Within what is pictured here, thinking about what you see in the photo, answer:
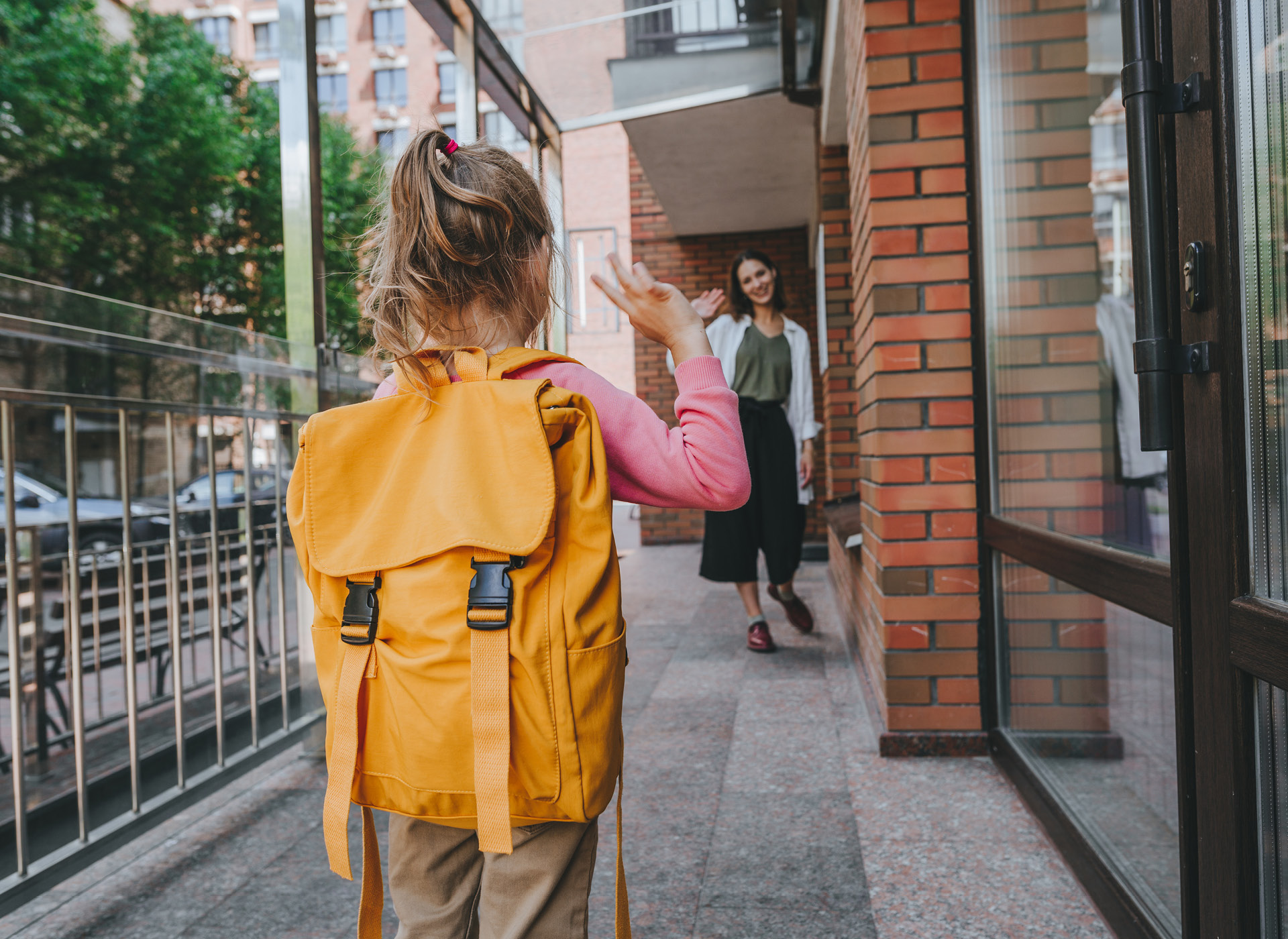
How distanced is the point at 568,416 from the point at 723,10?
215 inches

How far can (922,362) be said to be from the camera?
270 centimetres

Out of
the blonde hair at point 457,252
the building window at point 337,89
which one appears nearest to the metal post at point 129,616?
the blonde hair at point 457,252

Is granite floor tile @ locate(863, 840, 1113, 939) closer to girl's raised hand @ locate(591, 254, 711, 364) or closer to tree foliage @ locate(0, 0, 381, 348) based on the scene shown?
girl's raised hand @ locate(591, 254, 711, 364)

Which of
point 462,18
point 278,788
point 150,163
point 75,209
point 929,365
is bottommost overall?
point 278,788

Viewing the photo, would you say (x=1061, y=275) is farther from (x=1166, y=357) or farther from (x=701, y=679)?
(x=701, y=679)

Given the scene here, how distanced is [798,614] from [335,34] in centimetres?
4938

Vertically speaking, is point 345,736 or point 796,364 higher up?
point 796,364

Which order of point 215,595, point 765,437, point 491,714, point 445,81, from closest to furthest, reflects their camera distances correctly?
point 491,714
point 215,595
point 765,437
point 445,81

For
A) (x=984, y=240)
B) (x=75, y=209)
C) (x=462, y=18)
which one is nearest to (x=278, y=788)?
(x=984, y=240)

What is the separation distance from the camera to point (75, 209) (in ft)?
57.0

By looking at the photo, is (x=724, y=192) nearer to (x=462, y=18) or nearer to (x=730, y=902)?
(x=462, y=18)

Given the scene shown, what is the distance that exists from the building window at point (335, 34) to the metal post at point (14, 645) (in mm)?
49665

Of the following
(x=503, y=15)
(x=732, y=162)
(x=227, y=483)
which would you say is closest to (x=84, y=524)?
(x=227, y=483)

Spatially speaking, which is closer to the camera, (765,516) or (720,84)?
(765,516)
